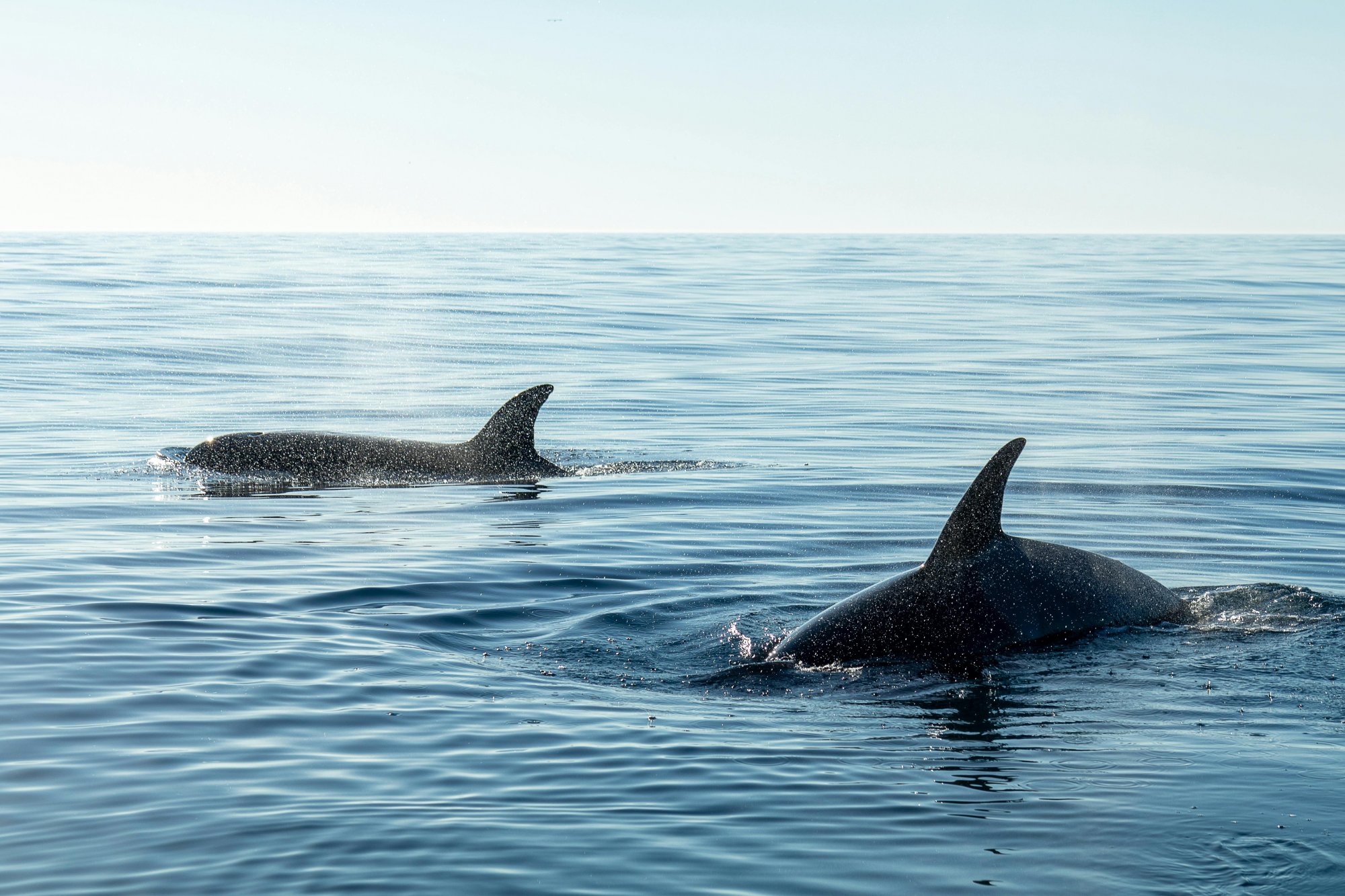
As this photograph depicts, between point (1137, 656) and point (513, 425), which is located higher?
point (513, 425)

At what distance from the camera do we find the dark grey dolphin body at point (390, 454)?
680 inches

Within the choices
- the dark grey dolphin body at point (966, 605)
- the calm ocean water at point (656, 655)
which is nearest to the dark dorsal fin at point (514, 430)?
the calm ocean water at point (656, 655)

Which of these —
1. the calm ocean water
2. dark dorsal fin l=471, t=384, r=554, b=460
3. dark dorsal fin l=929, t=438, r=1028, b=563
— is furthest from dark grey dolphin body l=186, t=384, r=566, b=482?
dark dorsal fin l=929, t=438, r=1028, b=563

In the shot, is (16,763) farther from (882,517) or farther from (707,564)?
(882,517)

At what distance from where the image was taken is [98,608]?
1005 centimetres

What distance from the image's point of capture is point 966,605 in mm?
8664

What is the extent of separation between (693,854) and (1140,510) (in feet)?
34.3

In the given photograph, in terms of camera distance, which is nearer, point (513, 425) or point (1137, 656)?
point (1137, 656)

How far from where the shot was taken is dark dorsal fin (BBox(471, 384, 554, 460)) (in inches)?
677

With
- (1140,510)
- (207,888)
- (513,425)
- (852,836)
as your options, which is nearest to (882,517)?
(1140,510)

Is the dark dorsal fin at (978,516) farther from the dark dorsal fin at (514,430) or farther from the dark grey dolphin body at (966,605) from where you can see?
the dark dorsal fin at (514,430)

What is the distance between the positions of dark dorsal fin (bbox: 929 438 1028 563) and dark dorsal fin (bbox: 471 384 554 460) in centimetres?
888

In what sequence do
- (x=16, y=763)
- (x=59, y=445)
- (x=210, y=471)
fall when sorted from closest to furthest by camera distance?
(x=16, y=763)
(x=210, y=471)
(x=59, y=445)

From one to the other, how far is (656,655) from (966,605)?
184cm
